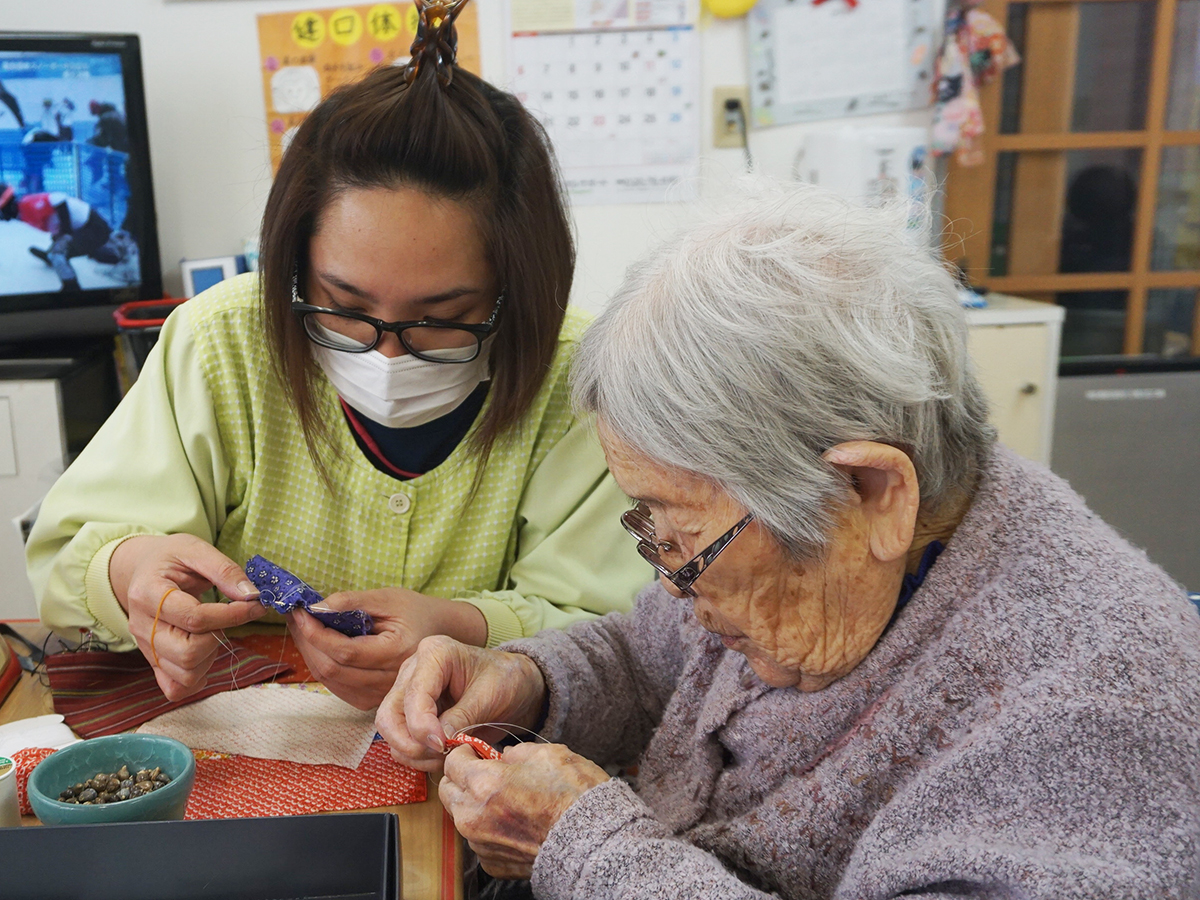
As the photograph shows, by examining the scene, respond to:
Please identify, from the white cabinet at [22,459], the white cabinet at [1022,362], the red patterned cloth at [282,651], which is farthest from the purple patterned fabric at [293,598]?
the white cabinet at [1022,362]

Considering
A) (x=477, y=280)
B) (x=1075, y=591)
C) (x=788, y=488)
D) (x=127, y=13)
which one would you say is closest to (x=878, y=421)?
(x=788, y=488)

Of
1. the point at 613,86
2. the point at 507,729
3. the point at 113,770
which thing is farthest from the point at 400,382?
the point at 613,86

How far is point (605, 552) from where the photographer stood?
4.87ft

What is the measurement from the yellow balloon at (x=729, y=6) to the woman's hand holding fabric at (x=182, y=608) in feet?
8.09

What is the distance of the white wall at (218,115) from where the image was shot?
2938 millimetres

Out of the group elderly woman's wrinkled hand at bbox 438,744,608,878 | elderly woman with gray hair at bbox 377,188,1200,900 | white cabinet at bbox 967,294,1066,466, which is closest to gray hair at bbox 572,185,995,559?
elderly woman with gray hair at bbox 377,188,1200,900

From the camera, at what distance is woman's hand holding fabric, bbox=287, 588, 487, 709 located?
3.81ft

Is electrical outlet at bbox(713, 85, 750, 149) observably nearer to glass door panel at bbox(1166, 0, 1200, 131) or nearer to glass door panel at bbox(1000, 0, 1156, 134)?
glass door panel at bbox(1000, 0, 1156, 134)

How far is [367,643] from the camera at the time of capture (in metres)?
1.17

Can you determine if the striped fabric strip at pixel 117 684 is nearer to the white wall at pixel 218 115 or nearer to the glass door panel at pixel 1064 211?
the white wall at pixel 218 115

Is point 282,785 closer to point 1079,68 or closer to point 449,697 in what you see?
point 449,697

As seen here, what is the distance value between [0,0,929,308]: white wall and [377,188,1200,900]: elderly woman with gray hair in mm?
2114

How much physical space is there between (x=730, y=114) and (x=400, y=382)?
2.12m

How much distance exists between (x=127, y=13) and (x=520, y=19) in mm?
1176
